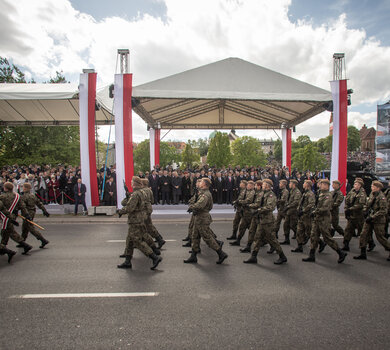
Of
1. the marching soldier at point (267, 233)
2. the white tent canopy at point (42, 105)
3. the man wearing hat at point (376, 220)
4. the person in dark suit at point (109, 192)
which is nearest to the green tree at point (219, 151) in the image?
the white tent canopy at point (42, 105)

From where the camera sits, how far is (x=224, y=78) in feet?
41.5

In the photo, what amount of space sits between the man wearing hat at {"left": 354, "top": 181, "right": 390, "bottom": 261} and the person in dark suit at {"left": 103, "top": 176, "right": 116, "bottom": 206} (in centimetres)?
1030

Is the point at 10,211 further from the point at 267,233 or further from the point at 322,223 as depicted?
the point at 322,223

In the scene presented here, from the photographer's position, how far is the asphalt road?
11.0 feet

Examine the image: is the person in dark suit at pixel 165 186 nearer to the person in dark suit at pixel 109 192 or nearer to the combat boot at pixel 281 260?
the person in dark suit at pixel 109 192

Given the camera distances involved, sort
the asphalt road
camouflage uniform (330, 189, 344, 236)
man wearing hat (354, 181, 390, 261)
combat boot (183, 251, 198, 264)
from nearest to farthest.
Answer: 1. the asphalt road
2. combat boot (183, 251, 198, 264)
3. man wearing hat (354, 181, 390, 261)
4. camouflage uniform (330, 189, 344, 236)

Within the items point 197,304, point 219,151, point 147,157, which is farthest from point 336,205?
point 147,157

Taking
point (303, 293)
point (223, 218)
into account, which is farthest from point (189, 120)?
point (303, 293)

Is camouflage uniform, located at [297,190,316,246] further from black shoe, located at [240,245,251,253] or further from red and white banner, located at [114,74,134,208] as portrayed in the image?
red and white banner, located at [114,74,134,208]

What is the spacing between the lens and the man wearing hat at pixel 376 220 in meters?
6.46

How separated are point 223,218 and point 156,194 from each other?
3.97 metres

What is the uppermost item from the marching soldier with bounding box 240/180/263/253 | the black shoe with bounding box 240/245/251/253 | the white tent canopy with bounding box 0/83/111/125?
the white tent canopy with bounding box 0/83/111/125

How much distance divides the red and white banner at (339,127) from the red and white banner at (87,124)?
10900 mm

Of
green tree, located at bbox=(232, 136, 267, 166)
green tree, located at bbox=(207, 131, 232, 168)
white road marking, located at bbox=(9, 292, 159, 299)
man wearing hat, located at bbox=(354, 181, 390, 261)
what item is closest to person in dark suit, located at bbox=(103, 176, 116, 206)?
white road marking, located at bbox=(9, 292, 159, 299)
